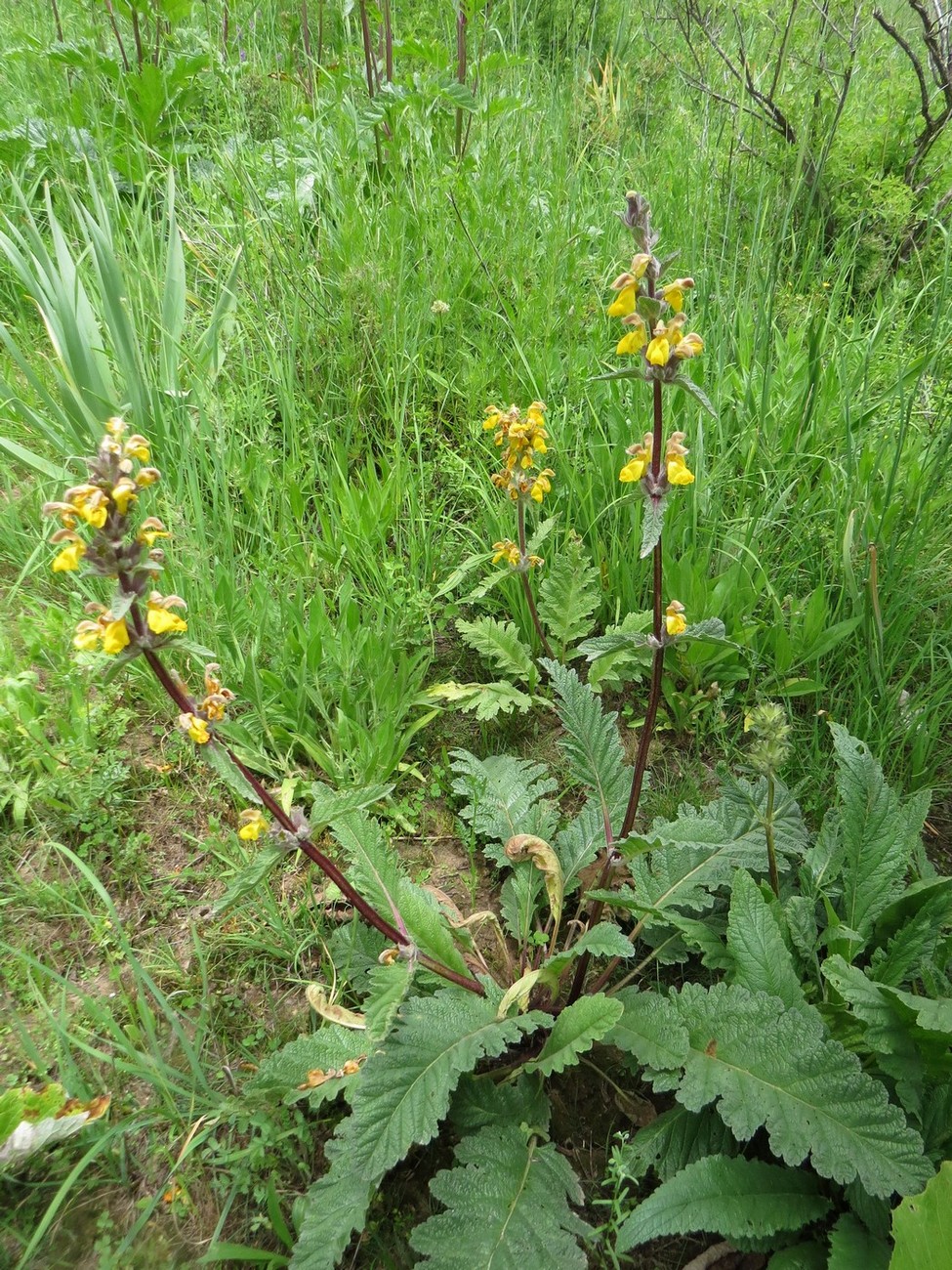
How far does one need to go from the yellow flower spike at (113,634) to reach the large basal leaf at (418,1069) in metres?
0.69

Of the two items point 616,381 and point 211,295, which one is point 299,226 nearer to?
point 211,295

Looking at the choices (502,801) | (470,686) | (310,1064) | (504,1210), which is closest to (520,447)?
(470,686)

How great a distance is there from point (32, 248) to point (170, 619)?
1916 mm

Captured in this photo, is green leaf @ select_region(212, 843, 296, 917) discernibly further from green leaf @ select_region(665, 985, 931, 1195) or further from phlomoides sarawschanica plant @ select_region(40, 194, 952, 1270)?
green leaf @ select_region(665, 985, 931, 1195)

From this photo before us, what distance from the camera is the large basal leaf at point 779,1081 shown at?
1.02m

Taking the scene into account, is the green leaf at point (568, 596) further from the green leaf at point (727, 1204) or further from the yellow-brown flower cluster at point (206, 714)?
the green leaf at point (727, 1204)

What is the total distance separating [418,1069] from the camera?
113 centimetres

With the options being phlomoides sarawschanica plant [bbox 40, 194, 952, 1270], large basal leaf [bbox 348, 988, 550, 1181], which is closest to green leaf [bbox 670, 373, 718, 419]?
phlomoides sarawschanica plant [bbox 40, 194, 952, 1270]

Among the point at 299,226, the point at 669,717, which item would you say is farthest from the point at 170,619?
the point at 299,226

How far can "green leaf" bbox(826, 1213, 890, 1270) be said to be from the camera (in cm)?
104

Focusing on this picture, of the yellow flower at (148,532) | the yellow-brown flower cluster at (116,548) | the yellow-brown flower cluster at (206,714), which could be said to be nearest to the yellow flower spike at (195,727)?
the yellow-brown flower cluster at (206,714)

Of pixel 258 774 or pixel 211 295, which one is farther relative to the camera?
pixel 211 295

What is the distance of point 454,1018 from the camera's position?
3.95 feet

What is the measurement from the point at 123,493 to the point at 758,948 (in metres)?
1.16
